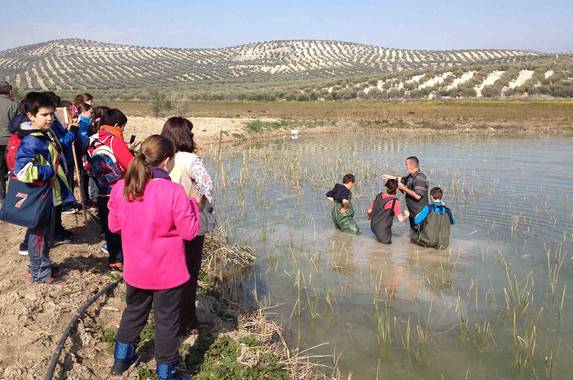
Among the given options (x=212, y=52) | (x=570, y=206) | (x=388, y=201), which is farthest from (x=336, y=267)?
(x=212, y=52)

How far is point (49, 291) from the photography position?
5281mm

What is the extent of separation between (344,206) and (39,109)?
5.62m

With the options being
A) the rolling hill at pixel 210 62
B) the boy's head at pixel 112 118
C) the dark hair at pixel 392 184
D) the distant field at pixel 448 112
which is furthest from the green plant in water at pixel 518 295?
the rolling hill at pixel 210 62

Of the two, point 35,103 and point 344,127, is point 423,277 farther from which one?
point 344,127

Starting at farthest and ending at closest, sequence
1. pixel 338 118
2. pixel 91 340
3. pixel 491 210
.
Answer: pixel 338 118 → pixel 491 210 → pixel 91 340

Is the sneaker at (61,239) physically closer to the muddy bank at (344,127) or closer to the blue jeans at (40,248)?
the blue jeans at (40,248)

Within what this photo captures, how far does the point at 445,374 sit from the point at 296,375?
58.0 inches

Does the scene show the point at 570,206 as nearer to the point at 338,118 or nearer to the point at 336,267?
the point at 336,267

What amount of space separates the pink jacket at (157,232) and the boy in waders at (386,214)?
559 centimetres

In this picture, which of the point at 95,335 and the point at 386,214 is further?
the point at 386,214

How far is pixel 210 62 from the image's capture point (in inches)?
5207

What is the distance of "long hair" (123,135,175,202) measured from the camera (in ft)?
12.3

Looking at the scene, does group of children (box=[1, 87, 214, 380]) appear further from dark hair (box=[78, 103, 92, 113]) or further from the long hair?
dark hair (box=[78, 103, 92, 113])

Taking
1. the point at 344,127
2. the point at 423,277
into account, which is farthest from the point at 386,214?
the point at 344,127
